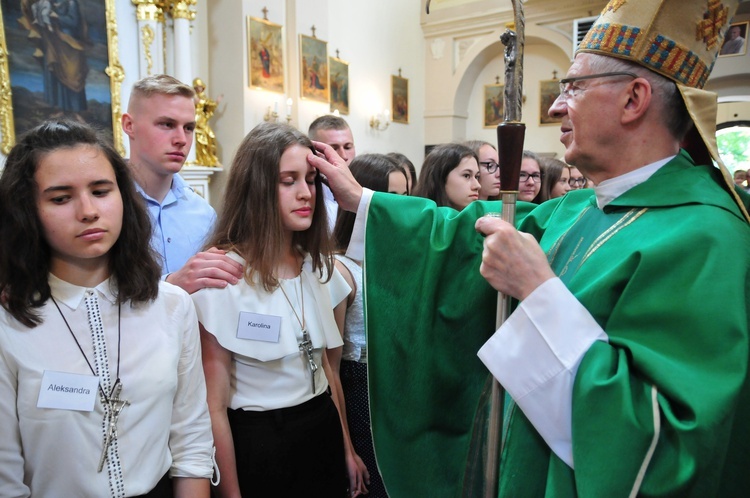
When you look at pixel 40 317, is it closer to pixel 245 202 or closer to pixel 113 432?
pixel 113 432

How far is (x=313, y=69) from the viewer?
9.32 metres

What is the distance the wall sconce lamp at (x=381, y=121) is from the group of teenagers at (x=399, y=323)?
9.37 m

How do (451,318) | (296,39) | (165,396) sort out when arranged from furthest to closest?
(296,39)
(451,318)
(165,396)

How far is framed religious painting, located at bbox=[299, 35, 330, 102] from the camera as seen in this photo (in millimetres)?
9125

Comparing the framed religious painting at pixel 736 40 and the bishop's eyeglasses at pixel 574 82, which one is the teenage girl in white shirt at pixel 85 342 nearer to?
the bishop's eyeglasses at pixel 574 82

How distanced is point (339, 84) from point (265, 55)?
2033 millimetres

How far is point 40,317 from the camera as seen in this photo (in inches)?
56.4

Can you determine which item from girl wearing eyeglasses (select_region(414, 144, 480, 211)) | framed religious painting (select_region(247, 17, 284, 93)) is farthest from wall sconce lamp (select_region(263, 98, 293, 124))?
girl wearing eyeglasses (select_region(414, 144, 480, 211))

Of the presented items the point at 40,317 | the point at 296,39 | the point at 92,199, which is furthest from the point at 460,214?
the point at 296,39

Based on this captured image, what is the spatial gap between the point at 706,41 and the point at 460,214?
32.7 inches

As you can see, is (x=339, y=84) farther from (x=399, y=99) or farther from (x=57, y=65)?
(x=57, y=65)

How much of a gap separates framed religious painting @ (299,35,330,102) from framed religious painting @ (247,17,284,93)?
401 millimetres

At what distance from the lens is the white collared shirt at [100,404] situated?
1360mm

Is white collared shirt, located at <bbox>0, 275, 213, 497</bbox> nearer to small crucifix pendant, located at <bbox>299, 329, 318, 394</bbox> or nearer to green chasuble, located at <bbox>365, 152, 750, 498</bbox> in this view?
small crucifix pendant, located at <bbox>299, 329, 318, 394</bbox>
